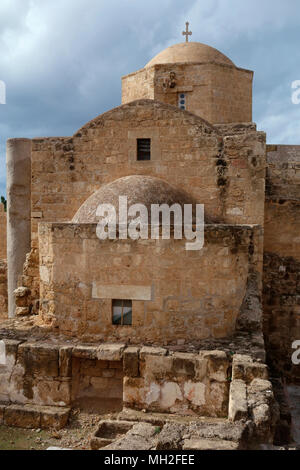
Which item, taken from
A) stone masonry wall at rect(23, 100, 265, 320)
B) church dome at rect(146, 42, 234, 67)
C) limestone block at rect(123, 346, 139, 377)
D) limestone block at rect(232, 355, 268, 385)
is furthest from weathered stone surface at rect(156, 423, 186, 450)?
church dome at rect(146, 42, 234, 67)

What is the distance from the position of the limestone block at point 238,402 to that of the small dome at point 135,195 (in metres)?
3.22

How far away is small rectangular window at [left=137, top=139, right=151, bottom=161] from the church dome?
14.4 feet

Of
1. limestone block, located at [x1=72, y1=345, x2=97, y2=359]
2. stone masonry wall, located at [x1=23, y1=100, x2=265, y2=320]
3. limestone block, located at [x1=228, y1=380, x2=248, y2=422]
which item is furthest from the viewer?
stone masonry wall, located at [x1=23, y1=100, x2=265, y2=320]

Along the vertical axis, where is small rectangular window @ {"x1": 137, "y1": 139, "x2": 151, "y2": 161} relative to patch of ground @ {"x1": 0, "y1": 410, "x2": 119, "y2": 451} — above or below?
above

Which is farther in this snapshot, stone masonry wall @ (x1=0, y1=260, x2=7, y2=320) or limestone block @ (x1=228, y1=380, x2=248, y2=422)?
stone masonry wall @ (x1=0, y1=260, x2=7, y2=320)

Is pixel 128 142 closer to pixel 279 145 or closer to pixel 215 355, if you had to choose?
pixel 215 355

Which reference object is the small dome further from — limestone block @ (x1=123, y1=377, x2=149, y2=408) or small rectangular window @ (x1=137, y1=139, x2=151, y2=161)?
limestone block @ (x1=123, y1=377, x2=149, y2=408)

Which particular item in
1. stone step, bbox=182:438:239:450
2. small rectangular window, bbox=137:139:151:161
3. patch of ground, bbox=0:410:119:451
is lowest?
patch of ground, bbox=0:410:119:451

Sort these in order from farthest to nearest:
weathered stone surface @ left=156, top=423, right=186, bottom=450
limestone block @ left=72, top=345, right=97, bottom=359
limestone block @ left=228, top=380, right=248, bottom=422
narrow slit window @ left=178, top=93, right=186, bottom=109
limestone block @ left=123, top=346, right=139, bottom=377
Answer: narrow slit window @ left=178, top=93, right=186, bottom=109, limestone block @ left=72, top=345, right=97, bottom=359, limestone block @ left=123, top=346, right=139, bottom=377, limestone block @ left=228, top=380, right=248, bottom=422, weathered stone surface @ left=156, top=423, right=186, bottom=450

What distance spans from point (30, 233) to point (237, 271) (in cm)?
514

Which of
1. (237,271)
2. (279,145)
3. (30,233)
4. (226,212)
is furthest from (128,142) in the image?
(279,145)

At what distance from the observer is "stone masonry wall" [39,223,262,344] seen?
5789mm

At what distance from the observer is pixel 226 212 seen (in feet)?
24.7

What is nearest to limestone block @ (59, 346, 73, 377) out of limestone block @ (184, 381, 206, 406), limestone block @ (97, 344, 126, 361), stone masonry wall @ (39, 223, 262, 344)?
limestone block @ (97, 344, 126, 361)
